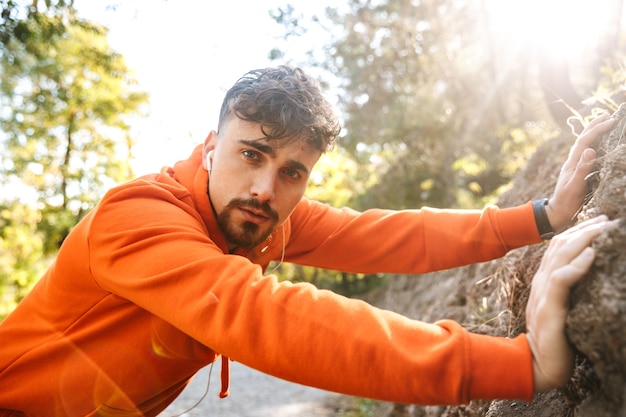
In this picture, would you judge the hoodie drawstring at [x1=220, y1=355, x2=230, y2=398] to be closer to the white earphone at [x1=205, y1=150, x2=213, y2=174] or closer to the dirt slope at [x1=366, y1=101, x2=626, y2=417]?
the white earphone at [x1=205, y1=150, x2=213, y2=174]

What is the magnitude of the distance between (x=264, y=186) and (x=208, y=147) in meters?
0.55

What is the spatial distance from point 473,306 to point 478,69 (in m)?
9.01

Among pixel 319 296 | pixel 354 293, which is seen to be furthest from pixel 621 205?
pixel 354 293

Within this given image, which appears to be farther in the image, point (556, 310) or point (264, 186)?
point (264, 186)

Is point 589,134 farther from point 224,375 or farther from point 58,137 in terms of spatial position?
point 58,137

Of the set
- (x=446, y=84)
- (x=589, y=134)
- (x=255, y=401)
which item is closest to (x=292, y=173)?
(x=589, y=134)

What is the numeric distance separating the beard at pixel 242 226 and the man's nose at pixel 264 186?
4 cm

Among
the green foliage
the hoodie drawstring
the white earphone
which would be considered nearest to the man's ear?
the white earphone

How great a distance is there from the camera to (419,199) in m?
12.7

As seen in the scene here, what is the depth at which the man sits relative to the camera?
1.32m

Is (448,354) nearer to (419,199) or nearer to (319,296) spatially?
(319,296)

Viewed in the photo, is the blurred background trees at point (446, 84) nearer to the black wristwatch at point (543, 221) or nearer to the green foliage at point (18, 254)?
the black wristwatch at point (543, 221)

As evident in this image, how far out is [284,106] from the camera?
92.9 inches

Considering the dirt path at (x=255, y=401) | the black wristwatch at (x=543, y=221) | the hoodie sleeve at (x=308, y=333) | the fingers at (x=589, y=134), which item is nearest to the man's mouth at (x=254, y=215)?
the hoodie sleeve at (x=308, y=333)
